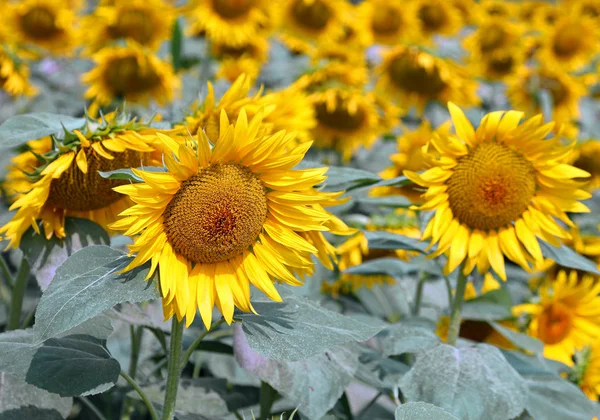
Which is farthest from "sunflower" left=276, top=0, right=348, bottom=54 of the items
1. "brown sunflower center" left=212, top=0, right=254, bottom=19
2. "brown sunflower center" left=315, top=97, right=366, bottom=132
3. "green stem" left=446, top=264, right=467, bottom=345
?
"green stem" left=446, top=264, right=467, bottom=345

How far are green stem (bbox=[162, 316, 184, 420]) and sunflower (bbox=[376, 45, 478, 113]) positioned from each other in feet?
6.39

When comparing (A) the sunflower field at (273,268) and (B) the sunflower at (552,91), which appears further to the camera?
(B) the sunflower at (552,91)

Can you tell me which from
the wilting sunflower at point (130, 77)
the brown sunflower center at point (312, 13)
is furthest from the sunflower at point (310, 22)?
the wilting sunflower at point (130, 77)

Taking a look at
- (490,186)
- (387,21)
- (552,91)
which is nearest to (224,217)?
(490,186)

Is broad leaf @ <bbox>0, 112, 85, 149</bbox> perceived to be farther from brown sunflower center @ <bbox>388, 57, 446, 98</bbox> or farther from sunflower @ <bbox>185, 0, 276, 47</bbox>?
sunflower @ <bbox>185, 0, 276, 47</bbox>

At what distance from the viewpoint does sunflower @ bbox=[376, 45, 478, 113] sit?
9.29 ft

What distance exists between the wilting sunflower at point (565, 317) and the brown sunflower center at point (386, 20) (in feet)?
6.83

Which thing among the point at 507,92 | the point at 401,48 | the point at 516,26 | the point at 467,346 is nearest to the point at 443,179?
the point at 467,346

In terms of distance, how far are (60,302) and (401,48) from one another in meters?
2.25

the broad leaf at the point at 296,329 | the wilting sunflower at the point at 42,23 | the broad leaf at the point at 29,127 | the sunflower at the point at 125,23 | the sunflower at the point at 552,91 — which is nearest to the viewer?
the broad leaf at the point at 296,329

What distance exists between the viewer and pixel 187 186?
1027mm

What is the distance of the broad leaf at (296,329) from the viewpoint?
40.4 inches

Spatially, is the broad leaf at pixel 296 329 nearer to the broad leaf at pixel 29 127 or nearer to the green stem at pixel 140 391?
the green stem at pixel 140 391

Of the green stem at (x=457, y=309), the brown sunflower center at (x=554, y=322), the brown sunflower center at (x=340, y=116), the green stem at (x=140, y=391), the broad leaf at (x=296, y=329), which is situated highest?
the brown sunflower center at (x=340, y=116)
